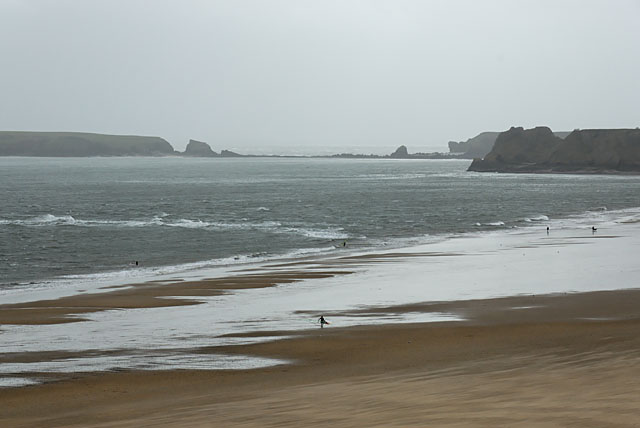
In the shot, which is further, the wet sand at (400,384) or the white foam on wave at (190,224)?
the white foam on wave at (190,224)

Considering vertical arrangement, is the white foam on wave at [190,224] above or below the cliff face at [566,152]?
below

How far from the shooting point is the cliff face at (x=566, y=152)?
555 feet

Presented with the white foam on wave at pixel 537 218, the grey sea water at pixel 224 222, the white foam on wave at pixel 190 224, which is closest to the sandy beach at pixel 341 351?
the grey sea water at pixel 224 222

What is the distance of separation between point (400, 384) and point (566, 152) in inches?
7062

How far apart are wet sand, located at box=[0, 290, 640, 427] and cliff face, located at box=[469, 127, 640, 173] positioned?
162776 mm

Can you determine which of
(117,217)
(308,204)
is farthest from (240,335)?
(308,204)

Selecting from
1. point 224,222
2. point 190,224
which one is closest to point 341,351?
point 190,224

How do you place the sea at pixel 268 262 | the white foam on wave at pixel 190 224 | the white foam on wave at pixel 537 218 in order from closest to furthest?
the sea at pixel 268 262, the white foam on wave at pixel 190 224, the white foam on wave at pixel 537 218

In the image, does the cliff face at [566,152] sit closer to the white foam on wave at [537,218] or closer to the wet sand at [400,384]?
the white foam on wave at [537,218]

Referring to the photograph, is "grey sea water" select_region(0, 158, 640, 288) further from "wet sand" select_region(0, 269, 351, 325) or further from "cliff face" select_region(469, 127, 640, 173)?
"cliff face" select_region(469, 127, 640, 173)

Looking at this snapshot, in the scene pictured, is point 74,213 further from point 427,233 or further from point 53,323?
point 53,323

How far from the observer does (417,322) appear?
731 inches

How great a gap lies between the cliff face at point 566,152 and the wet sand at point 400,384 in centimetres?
16278

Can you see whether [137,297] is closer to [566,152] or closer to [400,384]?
[400,384]
